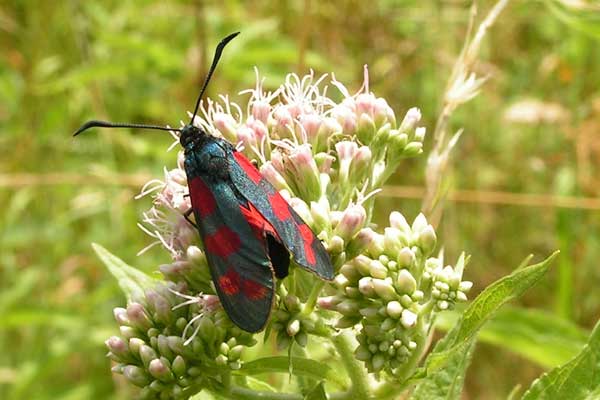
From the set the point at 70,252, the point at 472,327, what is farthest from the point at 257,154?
the point at 70,252

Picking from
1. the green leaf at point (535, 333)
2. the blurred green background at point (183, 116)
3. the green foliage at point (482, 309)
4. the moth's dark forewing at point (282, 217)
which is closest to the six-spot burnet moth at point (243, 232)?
the moth's dark forewing at point (282, 217)

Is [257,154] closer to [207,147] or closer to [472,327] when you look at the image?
[207,147]

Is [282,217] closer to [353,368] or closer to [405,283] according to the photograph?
[405,283]

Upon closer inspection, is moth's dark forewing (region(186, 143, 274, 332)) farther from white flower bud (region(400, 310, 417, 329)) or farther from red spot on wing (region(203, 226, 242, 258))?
white flower bud (region(400, 310, 417, 329))

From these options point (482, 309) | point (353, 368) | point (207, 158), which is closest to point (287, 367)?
point (353, 368)

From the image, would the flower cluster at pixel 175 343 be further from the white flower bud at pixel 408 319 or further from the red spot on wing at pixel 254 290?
the white flower bud at pixel 408 319

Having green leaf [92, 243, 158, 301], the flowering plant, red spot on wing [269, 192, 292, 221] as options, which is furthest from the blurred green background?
red spot on wing [269, 192, 292, 221]

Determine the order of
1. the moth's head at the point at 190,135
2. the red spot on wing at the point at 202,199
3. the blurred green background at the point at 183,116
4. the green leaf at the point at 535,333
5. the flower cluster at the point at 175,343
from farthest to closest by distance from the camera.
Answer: the blurred green background at the point at 183,116 < the green leaf at the point at 535,333 < the moth's head at the point at 190,135 < the red spot on wing at the point at 202,199 < the flower cluster at the point at 175,343
